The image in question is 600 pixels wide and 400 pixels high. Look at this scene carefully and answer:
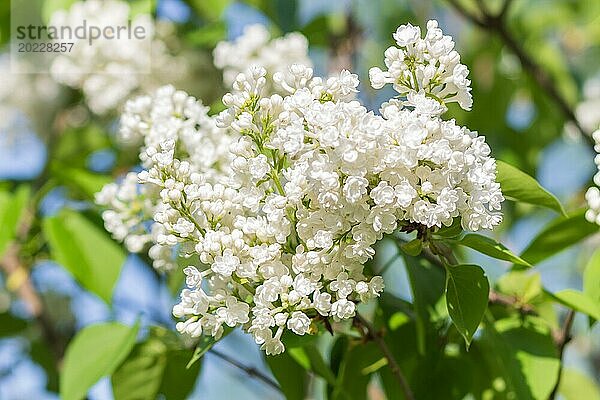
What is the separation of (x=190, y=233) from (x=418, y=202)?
0.69 ft

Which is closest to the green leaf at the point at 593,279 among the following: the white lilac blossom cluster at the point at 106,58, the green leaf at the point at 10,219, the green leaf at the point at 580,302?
the green leaf at the point at 580,302

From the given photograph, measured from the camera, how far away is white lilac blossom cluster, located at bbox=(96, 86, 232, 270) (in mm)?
1021

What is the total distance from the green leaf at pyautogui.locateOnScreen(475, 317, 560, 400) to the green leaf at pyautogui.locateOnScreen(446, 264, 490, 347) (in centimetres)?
18

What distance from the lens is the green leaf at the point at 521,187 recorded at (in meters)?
0.88

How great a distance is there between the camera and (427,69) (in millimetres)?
800

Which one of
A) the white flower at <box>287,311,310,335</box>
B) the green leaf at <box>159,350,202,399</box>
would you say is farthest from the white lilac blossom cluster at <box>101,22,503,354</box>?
the green leaf at <box>159,350,202,399</box>

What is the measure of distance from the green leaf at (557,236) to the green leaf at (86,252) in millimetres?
626

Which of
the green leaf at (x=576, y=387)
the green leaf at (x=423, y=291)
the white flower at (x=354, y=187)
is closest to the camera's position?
the white flower at (x=354, y=187)

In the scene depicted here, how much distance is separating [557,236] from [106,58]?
106 centimetres

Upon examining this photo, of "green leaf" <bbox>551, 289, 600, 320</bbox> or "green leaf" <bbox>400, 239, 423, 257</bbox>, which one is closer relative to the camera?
"green leaf" <bbox>400, 239, 423, 257</bbox>

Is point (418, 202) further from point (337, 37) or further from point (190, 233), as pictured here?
point (337, 37)

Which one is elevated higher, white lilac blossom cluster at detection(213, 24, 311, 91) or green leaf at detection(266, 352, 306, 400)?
white lilac blossom cluster at detection(213, 24, 311, 91)

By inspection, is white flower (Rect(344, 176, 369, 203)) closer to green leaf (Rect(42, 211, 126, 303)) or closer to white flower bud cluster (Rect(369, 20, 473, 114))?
white flower bud cluster (Rect(369, 20, 473, 114))

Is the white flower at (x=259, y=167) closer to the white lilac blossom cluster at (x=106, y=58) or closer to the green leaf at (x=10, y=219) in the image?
the green leaf at (x=10, y=219)
